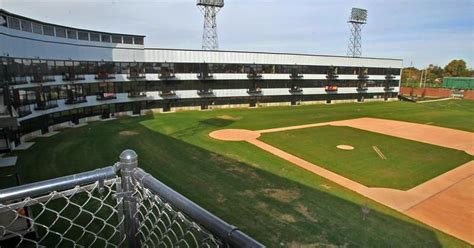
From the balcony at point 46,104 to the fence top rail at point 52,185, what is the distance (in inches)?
1120

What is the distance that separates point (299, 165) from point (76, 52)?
86.5 feet

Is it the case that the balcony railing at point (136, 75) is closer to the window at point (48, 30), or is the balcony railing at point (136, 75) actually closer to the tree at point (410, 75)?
the window at point (48, 30)

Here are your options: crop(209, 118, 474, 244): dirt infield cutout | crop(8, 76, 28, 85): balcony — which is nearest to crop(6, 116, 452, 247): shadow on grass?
crop(209, 118, 474, 244): dirt infield cutout

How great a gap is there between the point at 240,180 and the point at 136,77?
86.5ft

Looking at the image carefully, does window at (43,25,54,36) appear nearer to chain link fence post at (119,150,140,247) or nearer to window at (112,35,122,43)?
window at (112,35,122,43)

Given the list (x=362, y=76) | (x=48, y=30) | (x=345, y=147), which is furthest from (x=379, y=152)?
(x=362, y=76)

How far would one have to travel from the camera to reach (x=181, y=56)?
40.7 meters

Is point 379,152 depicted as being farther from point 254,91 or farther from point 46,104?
point 46,104

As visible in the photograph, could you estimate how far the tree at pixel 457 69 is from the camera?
87.5 metres

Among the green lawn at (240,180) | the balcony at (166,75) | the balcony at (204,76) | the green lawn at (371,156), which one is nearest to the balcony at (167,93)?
the balcony at (166,75)

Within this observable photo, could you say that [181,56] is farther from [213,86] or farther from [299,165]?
[299,165]

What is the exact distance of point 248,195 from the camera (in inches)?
588

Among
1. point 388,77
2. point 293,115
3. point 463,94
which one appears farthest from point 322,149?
point 463,94

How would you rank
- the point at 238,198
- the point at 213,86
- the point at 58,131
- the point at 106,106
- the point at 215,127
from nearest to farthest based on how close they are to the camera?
the point at 238,198
the point at 58,131
the point at 215,127
the point at 106,106
the point at 213,86
